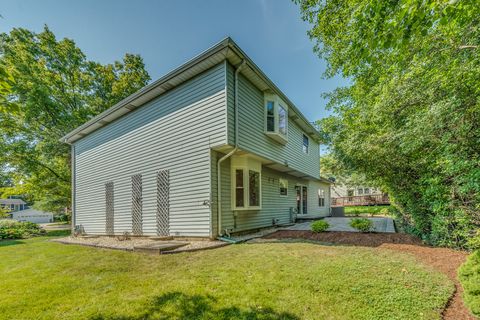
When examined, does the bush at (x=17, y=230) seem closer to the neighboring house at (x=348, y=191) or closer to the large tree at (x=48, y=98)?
the large tree at (x=48, y=98)

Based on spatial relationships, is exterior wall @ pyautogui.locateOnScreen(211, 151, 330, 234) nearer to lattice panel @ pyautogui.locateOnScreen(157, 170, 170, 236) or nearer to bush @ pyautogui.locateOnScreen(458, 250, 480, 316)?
lattice panel @ pyautogui.locateOnScreen(157, 170, 170, 236)

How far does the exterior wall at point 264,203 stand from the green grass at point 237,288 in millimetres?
2310

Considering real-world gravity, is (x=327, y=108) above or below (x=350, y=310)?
above

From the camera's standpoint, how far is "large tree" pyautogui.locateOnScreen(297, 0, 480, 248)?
3158 millimetres

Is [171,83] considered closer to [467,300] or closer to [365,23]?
[365,23]

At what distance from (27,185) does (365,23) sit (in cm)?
2072

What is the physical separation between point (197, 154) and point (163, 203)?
241cm

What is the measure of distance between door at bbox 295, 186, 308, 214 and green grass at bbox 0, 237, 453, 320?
8.21 meters

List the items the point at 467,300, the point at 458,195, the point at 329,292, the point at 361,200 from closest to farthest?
the point at 467,300 < the point at 329,292 < the point at 458,195 < the point at 361,200

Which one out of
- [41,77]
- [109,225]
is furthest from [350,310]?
[41,77]

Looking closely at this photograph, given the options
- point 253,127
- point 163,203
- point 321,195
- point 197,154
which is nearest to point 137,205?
point 163,203

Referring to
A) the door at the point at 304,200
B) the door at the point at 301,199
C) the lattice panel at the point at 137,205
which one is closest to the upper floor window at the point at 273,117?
the door at the point at 301,199

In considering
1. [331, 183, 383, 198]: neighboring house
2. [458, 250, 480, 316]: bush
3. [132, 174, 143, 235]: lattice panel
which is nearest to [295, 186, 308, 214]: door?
[132, 174, 143, 235]: lattice panel

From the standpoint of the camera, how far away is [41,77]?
16.1 meters
